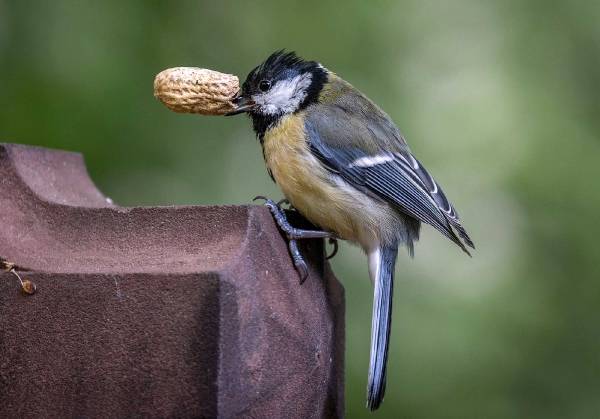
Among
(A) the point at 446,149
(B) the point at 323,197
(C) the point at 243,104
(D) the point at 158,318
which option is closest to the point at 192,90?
(C) the point at 243,104

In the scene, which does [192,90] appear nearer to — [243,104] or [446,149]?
[243,104]

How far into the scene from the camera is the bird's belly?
1.42 m

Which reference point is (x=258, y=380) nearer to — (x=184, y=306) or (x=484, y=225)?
(x=184, y=306)

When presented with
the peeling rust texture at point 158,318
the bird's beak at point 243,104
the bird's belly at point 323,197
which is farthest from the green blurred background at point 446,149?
the peeling rust texture at point 158,318

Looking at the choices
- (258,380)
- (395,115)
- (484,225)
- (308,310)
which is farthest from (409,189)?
(484,225)

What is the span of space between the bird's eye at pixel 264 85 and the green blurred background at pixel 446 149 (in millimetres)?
540

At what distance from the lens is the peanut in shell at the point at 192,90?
1440mm

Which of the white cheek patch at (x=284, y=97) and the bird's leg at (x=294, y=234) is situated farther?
the white cheek patch at (x=284, y=97)

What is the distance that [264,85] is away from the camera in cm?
161

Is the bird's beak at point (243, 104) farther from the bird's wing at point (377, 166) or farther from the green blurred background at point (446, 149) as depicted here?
the green blurred background at point (446, 149)

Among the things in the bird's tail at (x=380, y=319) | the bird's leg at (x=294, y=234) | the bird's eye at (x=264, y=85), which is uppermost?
the bird's eye at (x=264, y=85)

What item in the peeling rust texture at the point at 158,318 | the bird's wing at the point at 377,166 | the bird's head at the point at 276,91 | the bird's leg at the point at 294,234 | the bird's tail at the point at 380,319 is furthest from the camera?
the bird's head at the point at 276,91

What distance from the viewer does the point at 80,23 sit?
189 centimetres

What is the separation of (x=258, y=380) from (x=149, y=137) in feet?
4.01
